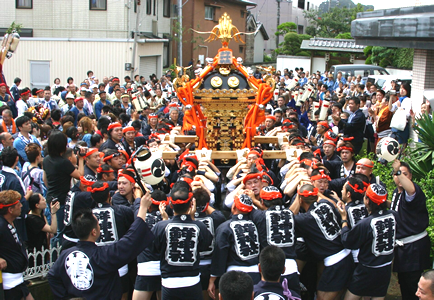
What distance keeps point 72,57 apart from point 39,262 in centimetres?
1488

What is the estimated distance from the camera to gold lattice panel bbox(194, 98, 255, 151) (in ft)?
23.6

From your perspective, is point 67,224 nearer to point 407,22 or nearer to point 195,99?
point 195,99

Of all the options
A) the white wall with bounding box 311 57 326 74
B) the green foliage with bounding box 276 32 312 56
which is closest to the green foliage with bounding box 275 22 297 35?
the green foliage with bounding box 276 32 312 56

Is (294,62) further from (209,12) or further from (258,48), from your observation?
(258,48)

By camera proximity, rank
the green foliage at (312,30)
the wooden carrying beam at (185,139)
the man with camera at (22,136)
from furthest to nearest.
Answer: the green foliage at (312,30)
the wooden carrying beam at (185,139)
the man with camera at (22,136)

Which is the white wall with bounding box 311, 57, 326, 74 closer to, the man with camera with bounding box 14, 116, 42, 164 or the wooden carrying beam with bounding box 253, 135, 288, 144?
the wooden carrying beam with bounding box 253, 135, 288, 144

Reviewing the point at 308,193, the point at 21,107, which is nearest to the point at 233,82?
the point at 308,193

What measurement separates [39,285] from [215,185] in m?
2.32

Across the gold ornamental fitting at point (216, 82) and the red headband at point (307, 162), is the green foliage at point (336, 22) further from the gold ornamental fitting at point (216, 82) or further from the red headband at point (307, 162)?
the red headband at point (307, 162)

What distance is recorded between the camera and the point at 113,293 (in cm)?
356

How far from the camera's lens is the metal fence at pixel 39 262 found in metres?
4.90

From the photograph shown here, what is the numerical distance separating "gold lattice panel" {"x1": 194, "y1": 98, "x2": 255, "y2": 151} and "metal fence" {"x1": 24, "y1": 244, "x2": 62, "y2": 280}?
2.96 meters

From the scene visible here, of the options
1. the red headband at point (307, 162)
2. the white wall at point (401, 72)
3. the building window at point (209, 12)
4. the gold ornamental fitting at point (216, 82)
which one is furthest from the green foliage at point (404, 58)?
the red headband at point (307, 162)

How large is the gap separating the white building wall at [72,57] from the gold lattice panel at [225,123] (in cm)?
1210
